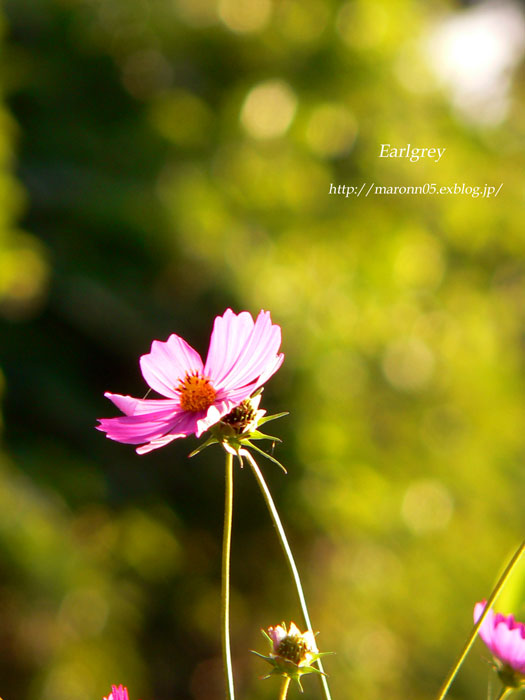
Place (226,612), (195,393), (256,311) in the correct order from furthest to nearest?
1. (256,311)
2. (195,393)
3. (226,612)

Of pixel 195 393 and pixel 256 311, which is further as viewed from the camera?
pixel 256 311

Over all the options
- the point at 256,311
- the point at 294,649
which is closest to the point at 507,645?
the point at 294,649

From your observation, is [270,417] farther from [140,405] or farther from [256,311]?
[256,311]

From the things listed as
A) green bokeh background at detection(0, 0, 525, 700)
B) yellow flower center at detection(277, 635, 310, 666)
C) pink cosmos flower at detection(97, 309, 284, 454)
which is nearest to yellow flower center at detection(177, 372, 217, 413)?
pink cosmos flower at detection(97, 309, 284, 454)

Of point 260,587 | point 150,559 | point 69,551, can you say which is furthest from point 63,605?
point 260,587

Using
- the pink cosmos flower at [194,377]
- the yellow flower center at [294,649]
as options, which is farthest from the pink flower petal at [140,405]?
the yellow flower center at [294,649]

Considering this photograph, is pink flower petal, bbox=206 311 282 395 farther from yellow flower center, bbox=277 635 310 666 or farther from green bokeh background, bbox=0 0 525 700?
green bokeh background, bbox=0 0 525 700

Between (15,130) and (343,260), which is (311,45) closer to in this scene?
(343,260)
